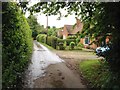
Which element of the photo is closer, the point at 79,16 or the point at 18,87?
the point at 18,87

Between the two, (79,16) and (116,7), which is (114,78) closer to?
(116,7)

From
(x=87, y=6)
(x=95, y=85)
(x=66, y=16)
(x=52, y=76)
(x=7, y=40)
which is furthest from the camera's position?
(x=66, y=16)

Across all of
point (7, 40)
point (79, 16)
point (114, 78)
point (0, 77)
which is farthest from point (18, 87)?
point (79, 16)

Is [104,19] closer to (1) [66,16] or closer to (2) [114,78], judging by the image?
(2) [114,78]

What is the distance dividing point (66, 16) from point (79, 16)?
3.20 feet

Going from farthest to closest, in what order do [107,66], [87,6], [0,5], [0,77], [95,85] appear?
[87,6]
[95,85]
[107,66]
[0,5]
[0,77]

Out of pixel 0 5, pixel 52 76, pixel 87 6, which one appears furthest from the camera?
pixel 52 76

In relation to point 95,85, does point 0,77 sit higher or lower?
higher

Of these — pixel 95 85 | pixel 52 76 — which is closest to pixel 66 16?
pixel 52 76

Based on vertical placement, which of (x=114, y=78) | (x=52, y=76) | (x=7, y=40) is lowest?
(x=52, y=76)

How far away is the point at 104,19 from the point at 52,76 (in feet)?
19.4

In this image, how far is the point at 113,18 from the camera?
27.6 feet

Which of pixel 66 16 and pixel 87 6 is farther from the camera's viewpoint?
pixel 66 16

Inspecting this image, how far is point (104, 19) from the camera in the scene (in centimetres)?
906
